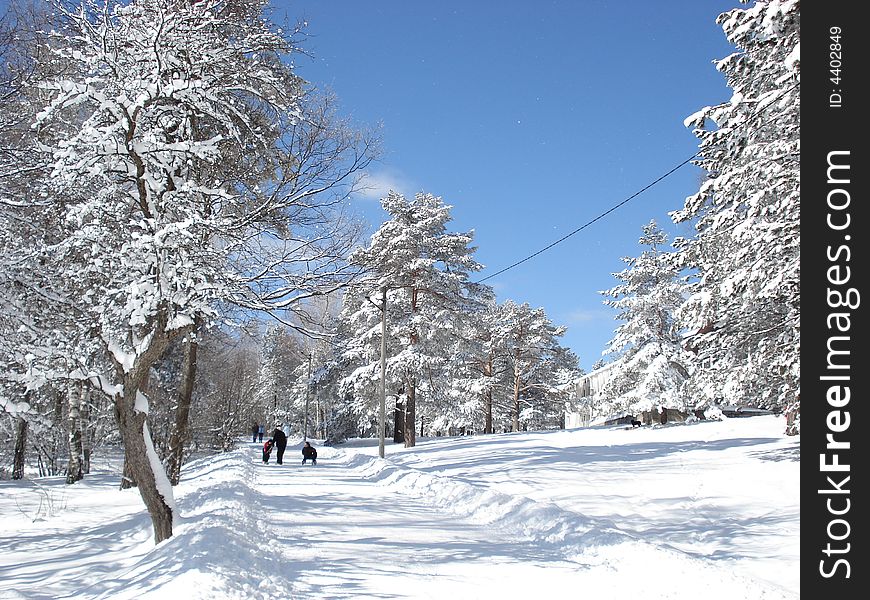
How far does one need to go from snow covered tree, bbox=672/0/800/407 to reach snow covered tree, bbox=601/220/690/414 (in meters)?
17.1

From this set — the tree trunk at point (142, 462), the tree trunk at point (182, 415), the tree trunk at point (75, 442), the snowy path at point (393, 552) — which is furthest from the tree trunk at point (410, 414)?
the tree trunk at point (142, 462)

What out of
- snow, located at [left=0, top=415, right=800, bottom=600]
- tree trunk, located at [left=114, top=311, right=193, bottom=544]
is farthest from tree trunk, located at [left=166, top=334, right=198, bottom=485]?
tree trunk, located at [left=114, top=311, right=193, bottom=544]

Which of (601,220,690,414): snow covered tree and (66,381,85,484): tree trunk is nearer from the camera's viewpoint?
(66,381,85,484): tree trunk

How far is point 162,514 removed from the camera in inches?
340

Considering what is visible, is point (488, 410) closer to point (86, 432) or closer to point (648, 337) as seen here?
point (648, 337)

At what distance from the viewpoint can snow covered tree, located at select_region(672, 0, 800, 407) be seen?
12367 mm

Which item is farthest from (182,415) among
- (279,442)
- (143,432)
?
(279,442)

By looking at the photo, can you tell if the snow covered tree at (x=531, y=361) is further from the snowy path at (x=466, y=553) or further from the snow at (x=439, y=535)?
the snowy path at (x=466, y=553)

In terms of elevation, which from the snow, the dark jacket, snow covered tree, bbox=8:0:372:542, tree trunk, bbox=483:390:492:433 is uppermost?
snow covered tree, bbox=8:0:372:542

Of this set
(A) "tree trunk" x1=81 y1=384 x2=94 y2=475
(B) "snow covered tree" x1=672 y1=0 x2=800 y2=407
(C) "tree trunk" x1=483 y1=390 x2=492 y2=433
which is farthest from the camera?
(C) "tree trunk" x1=483 y1=390 x2=492 y2=433

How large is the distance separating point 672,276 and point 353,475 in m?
24.7

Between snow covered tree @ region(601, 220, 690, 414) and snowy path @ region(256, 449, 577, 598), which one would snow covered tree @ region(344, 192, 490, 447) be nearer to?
snow covered tree @ region(601, 220, 690, 414)

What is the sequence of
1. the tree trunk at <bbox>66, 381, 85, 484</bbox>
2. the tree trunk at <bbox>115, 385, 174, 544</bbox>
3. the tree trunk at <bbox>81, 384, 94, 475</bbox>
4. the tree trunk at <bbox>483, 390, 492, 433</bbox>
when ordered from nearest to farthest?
the tree trunk at <bbox>115, 385, 174, 544</bbox>
the tree trunk at <bbox>66, 381, 85, 484</bbox>
the tree trunk at <bbox>81, 384, 94, 475</bbox>
the tree trunk at <bbox>483, 390, 492, 433</bbox>

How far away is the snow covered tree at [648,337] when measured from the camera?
33.6 m
